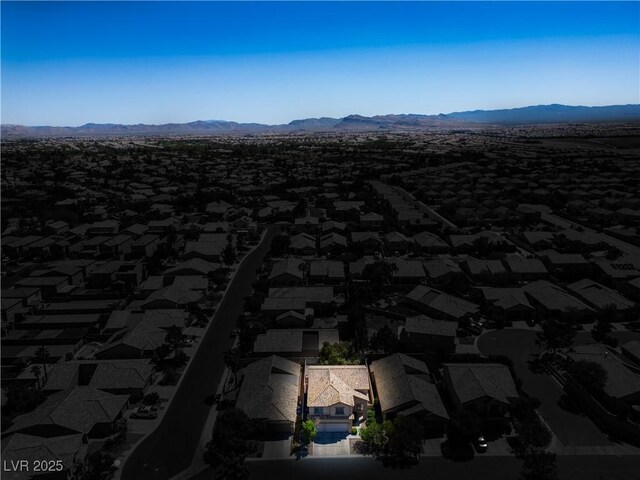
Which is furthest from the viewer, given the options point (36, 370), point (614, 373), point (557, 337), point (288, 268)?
point (288, 268)

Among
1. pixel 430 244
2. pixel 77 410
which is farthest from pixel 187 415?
pixel 430 244

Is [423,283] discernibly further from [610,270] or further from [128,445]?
[128,445]

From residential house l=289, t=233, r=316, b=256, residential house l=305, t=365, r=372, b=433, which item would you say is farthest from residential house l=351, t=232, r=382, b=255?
residential house l=305, t=365, r=372, b=433

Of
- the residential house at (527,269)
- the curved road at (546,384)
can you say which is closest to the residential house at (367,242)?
the residential house at (527,269)

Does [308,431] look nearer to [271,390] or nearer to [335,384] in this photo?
[335,384]

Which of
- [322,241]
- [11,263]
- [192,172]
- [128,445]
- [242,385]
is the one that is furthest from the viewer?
[192,172]

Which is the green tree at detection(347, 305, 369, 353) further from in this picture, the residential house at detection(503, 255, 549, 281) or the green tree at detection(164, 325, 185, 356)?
the residential house at detection(503, 255, 549, 281)

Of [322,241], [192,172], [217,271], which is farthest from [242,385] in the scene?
[192,172]
